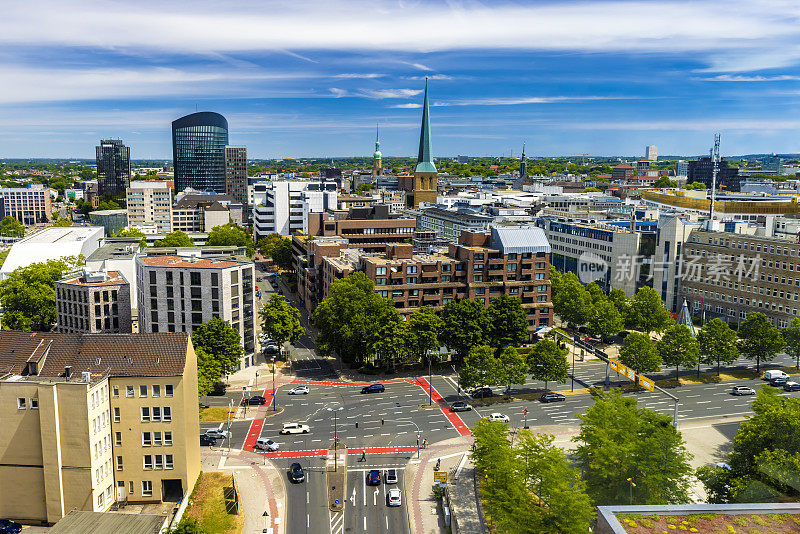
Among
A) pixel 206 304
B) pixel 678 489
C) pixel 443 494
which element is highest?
pixel 206 304

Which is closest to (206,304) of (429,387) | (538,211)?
(429,387)

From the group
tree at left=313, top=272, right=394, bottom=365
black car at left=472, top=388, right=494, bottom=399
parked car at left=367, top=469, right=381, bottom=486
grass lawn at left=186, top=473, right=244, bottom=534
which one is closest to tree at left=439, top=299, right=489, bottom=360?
black car at left=472, top=388, right=494, bottom=399

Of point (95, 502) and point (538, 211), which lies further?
point (538, 211)

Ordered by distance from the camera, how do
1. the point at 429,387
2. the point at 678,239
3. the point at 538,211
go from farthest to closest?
the point at 538,211
the point at 678,239
the point at 429,387

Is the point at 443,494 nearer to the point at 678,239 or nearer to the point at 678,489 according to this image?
the point at 678,489

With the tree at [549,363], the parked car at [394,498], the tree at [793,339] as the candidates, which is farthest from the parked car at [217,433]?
the tree at [793,339]

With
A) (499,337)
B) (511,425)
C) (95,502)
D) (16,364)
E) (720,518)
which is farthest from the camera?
(499,337)

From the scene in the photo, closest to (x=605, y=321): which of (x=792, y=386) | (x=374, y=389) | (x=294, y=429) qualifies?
(x=792, y=386)
